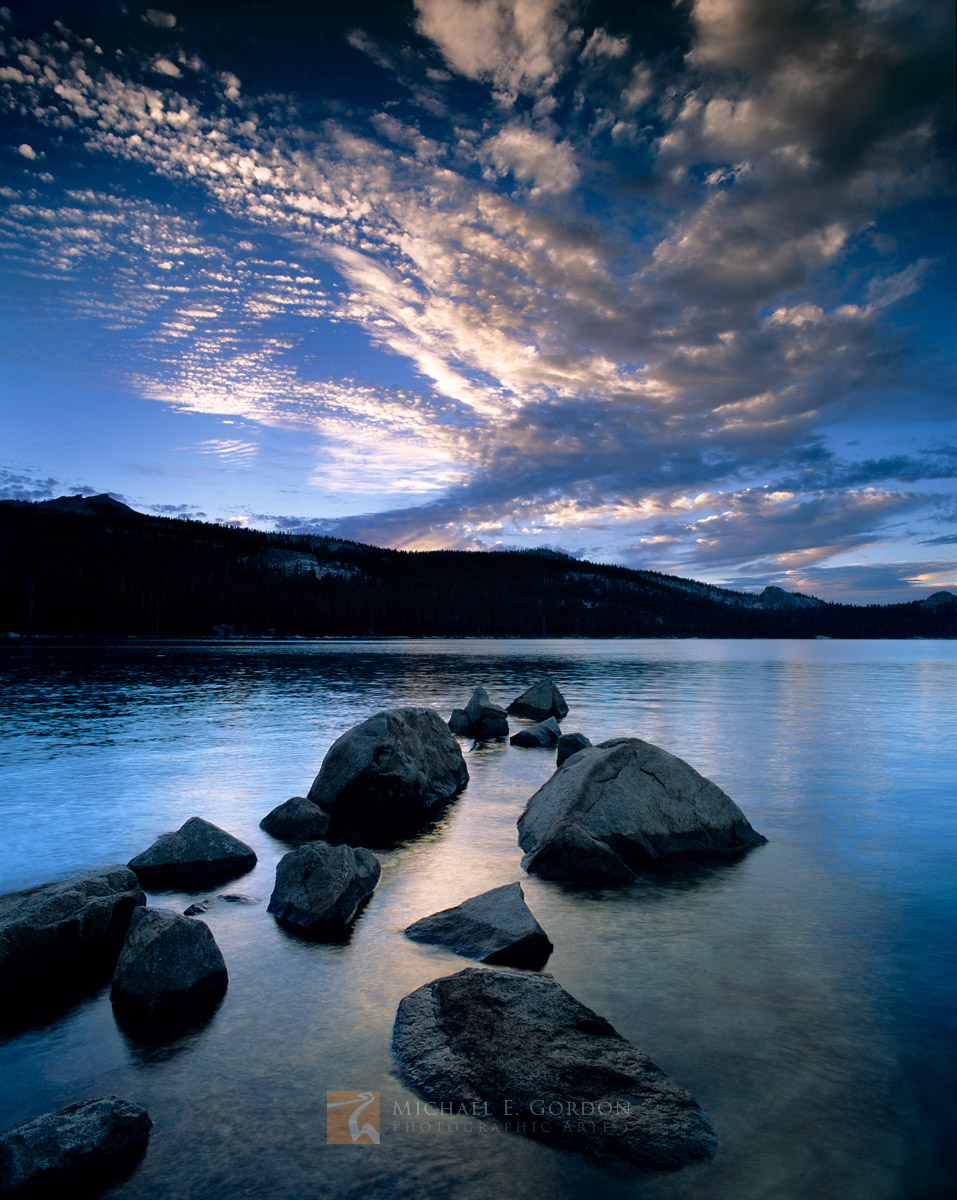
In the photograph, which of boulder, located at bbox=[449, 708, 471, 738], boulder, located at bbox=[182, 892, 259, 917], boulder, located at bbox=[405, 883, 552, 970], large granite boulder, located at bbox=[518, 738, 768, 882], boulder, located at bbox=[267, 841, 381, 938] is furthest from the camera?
boulder, located at bbox=[449, 708, 471, 738]

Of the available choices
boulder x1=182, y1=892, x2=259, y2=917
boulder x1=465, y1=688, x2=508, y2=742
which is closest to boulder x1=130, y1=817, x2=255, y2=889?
boulder x1=182, y1=892, x2=259, y2=917

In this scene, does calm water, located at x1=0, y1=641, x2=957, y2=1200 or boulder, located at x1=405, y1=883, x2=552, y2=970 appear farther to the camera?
boulder, located at x1=405, y1=883, x2=552, y2=970

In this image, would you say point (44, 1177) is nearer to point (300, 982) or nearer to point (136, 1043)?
point (136, 1043)

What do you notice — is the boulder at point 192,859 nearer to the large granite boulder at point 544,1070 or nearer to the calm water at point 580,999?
the calm water at point 580,999

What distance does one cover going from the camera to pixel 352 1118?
550 cm

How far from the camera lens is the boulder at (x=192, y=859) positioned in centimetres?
1104

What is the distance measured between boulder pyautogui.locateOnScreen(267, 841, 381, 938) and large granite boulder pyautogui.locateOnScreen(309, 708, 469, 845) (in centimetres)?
362

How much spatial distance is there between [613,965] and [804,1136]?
2990 millimetres

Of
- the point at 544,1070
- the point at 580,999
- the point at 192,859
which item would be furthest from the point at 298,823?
the point at 544,1070

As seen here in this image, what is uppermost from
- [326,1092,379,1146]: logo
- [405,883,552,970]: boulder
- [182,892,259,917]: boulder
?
[405,883,552,970]: boulder

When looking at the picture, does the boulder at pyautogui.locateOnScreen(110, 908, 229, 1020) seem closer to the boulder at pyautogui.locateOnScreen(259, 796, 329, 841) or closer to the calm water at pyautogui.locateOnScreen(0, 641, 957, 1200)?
the calm water at pyautogui.locateOnScreen(0, 641, 957, 1200)

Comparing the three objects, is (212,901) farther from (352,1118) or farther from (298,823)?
(352,1118)

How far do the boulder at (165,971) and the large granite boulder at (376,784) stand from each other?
630 cm

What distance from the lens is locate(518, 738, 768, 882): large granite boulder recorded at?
11445 mm
